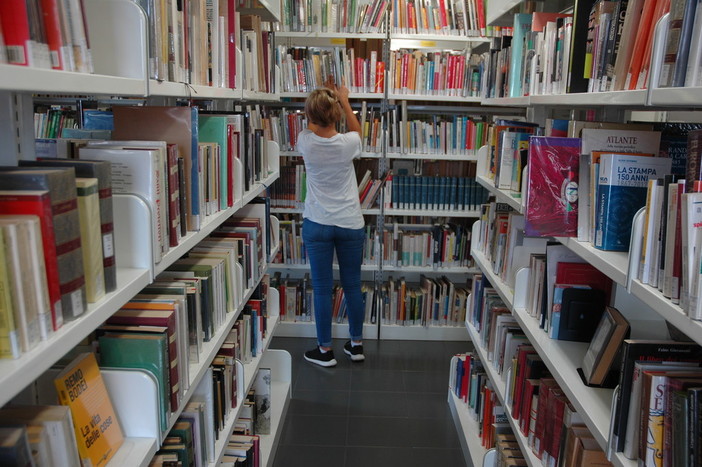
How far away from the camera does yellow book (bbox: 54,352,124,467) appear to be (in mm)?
1132

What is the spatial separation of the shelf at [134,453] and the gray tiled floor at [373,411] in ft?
5.49

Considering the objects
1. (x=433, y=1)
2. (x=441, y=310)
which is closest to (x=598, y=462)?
(x=441, y=310)

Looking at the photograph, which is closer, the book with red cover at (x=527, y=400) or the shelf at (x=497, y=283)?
the book with red cover at (x=527, y=400)

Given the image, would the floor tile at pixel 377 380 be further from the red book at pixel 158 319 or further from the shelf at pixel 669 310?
the shelf at pixel 669 310

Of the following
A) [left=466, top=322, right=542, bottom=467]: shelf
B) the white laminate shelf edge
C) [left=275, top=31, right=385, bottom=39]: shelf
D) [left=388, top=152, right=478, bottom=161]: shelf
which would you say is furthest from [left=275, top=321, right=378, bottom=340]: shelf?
the white laminate shelf edge

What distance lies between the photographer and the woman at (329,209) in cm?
342

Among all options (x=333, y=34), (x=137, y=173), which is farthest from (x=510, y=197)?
(x=333, y=34)

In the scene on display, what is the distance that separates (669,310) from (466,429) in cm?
203

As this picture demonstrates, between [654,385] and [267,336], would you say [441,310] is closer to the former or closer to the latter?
[267,336]

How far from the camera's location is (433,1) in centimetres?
419

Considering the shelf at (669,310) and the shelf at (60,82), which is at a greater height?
the shelf at (60,82)

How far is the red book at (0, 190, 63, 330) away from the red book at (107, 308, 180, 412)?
45cm

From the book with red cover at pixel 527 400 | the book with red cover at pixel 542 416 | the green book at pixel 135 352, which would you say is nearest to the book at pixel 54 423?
the green book at pixel 135 352

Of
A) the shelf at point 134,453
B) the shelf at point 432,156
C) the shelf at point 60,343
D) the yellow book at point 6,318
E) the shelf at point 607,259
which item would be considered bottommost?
the shelf at point 134,453
